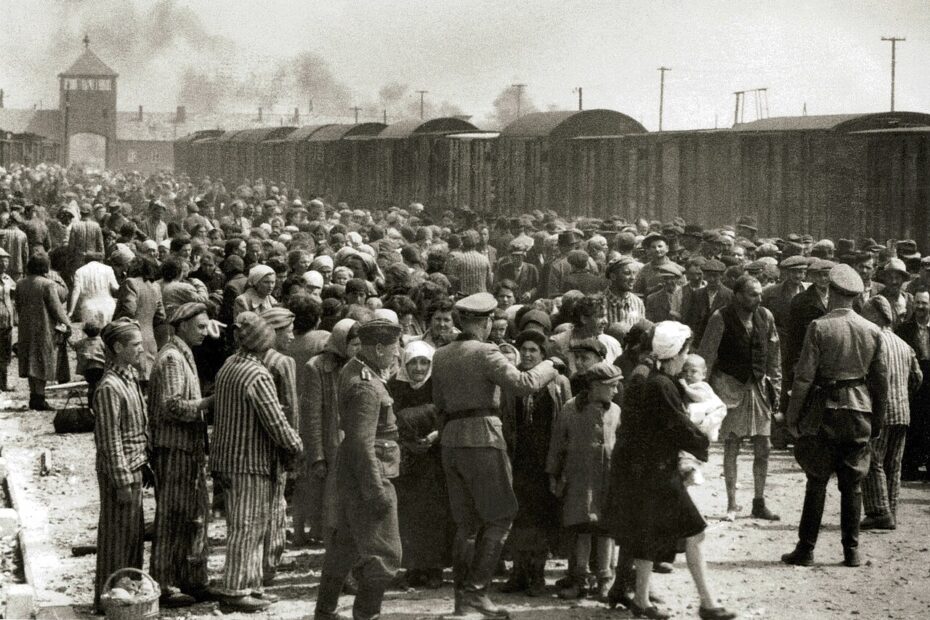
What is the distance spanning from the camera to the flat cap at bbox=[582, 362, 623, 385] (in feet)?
24.2

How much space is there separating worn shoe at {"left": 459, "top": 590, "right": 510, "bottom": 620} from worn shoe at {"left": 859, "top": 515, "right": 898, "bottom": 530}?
11.3 ft

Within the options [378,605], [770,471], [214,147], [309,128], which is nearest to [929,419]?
[770,471]

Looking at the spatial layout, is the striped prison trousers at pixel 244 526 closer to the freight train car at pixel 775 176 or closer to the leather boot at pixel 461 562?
the leather boot at pixel 461 562

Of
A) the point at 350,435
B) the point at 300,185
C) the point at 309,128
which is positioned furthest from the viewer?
the point at 309,128

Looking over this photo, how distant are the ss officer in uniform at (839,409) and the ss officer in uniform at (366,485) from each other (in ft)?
9.81

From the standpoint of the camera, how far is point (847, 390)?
329 inches

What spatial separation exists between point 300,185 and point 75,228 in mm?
24551

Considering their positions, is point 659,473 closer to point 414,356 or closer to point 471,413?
point 471,413

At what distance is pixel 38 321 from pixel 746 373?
26.5 feet

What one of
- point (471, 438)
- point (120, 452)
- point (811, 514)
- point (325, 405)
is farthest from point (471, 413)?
point (811, 514)

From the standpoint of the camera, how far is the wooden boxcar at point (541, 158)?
29.5 m

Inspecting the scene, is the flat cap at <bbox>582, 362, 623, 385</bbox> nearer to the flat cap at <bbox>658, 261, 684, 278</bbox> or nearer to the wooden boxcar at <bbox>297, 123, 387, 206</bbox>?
the flat cap at <bbox>658, 261, 684, 278</bbox>

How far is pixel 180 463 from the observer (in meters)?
7.42

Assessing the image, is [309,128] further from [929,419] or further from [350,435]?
[350,435]
